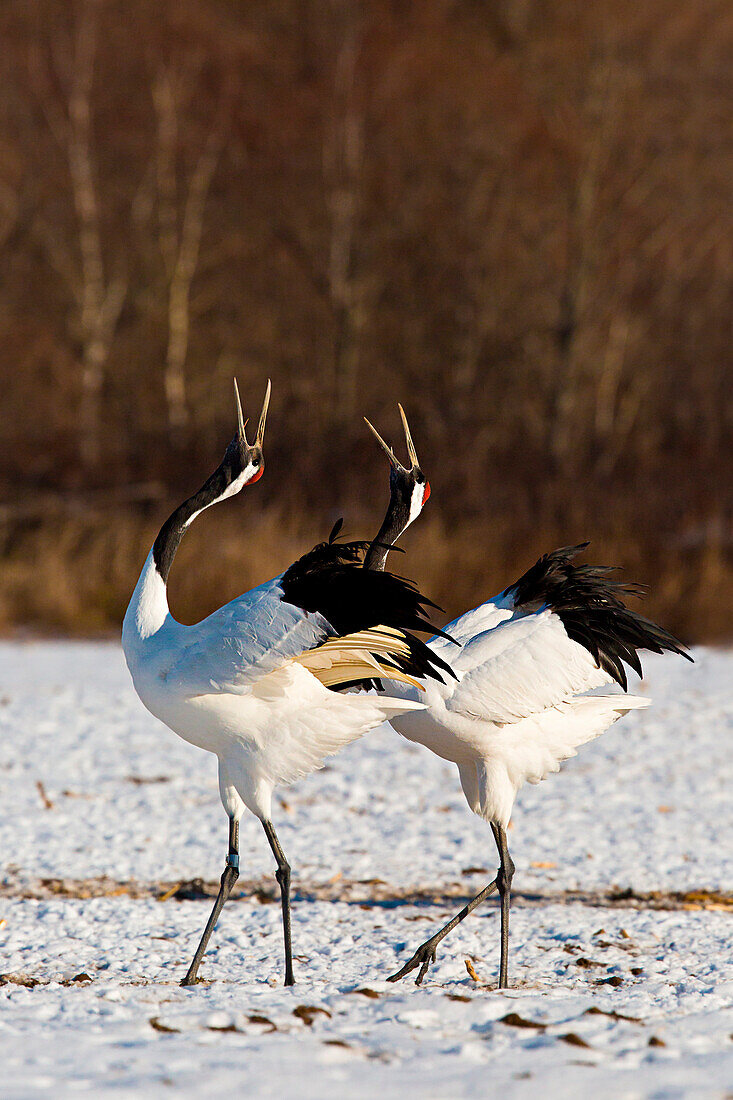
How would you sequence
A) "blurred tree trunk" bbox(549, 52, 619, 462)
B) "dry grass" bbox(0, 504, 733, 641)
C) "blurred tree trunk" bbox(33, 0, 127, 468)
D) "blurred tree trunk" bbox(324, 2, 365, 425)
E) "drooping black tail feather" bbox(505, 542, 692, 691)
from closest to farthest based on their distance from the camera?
1. "drooping black tail feather" bbox(505, 542, 692, 691)
2. "dry grass" bbox(0, 504, 733, 641)
3. "blurred tree trunk" bbox(33, 0, 127, 468)
4. "blurred tree trunk" bbox(324, 2, 365, 425)
5. "blurred tree trunk" bbox(549, 52, 619, 462)

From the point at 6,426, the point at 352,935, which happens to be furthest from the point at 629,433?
the point at 352,935

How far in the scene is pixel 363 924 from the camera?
5422 millimetres

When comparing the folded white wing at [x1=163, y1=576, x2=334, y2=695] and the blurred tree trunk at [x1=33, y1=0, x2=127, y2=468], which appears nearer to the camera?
the folded white wing at [x1=163, y1=576, x2=334, y2=695]

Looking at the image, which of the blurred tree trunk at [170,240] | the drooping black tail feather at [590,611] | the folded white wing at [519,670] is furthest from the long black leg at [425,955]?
the blurred tree trunk at [170,240]

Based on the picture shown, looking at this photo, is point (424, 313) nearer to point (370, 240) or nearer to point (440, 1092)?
point (370, 240)

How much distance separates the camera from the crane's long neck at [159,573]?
452 centimetres

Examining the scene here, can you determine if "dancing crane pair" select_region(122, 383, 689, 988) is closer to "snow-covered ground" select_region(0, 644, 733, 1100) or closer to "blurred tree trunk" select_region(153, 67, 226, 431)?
"snow-covered ground" select_region(0, 644, 733, 1100)

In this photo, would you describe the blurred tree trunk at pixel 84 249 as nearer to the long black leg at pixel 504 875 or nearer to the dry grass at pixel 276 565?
the dry grass at pixel 276 565

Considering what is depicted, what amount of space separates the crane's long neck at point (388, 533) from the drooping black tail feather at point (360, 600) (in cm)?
44

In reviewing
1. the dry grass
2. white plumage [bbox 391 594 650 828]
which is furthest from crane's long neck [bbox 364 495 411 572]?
the dry grass

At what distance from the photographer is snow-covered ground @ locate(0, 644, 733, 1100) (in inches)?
133

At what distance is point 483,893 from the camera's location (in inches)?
194

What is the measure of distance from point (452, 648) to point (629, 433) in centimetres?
1941

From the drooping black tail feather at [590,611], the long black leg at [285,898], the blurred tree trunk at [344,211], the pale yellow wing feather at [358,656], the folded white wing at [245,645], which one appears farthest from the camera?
the blurred tree trunk at [344,211]
